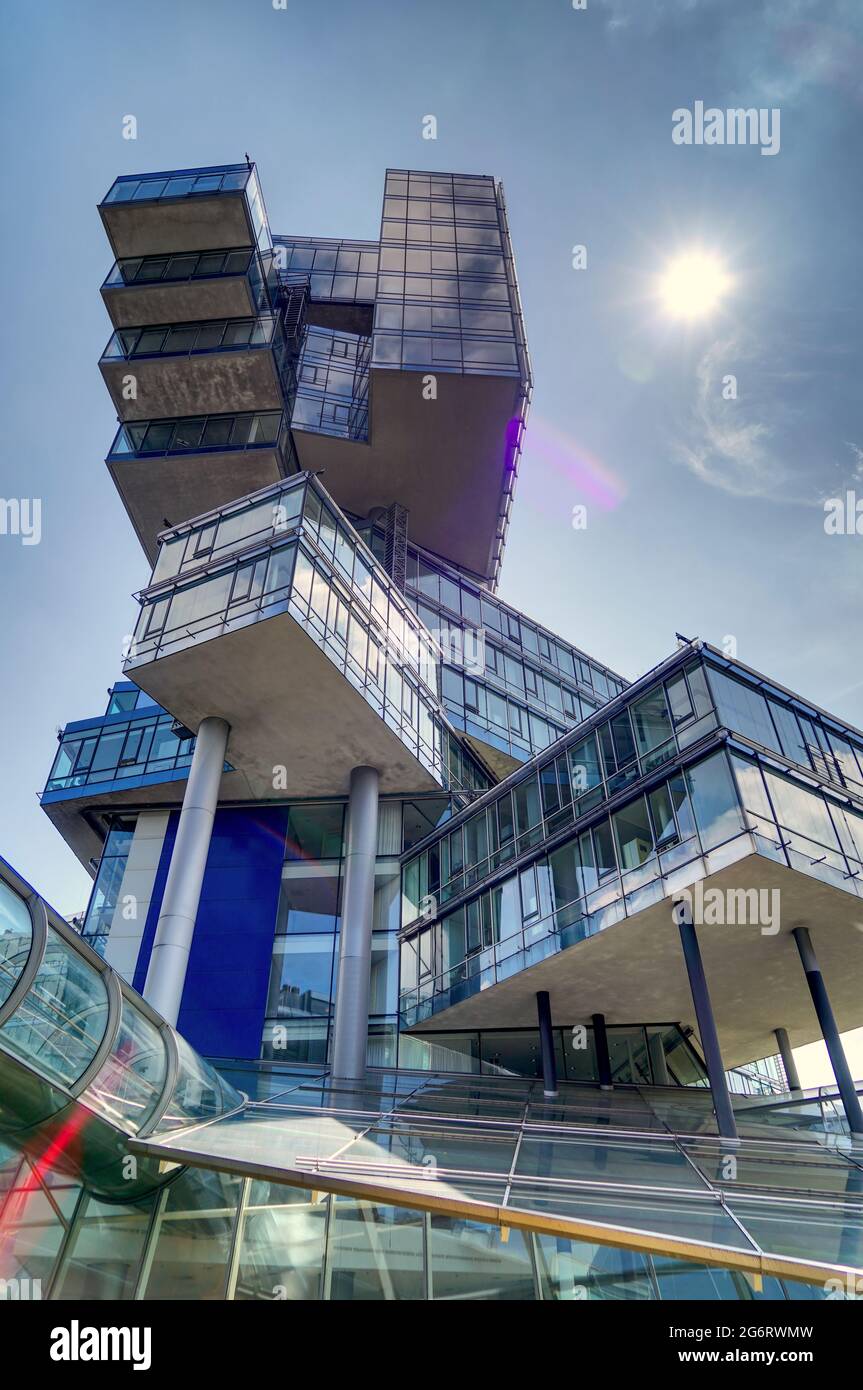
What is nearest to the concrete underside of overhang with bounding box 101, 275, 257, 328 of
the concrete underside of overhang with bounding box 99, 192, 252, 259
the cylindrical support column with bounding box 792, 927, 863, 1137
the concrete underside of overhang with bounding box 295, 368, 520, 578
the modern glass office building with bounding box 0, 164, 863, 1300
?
the modern glass office building with bounding box 0, 164, 863, 1300

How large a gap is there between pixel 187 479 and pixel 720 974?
93.7ft

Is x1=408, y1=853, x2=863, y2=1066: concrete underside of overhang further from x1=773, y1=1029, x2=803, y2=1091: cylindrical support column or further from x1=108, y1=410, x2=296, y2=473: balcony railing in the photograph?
x1=108, y1=410, x2=296, y2=473: balcony railing

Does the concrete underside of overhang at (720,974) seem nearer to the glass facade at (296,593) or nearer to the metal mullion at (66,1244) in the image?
the glass facade at (296,593)

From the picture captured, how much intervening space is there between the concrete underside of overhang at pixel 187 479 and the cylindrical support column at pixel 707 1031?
2574cm

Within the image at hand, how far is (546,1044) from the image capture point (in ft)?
Answer: 68.1

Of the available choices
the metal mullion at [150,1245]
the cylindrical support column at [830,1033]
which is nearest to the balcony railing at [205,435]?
the cylindrical support column at [830,1033]

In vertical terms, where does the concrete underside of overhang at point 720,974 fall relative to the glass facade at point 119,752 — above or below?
below

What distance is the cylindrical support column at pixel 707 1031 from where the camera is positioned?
49.3 feet

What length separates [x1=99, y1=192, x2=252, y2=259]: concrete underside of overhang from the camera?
3575cm

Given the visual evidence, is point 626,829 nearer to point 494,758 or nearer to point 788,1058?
point 788,1058

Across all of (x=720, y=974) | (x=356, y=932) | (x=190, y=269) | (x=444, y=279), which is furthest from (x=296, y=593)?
(x=444, y=279)
